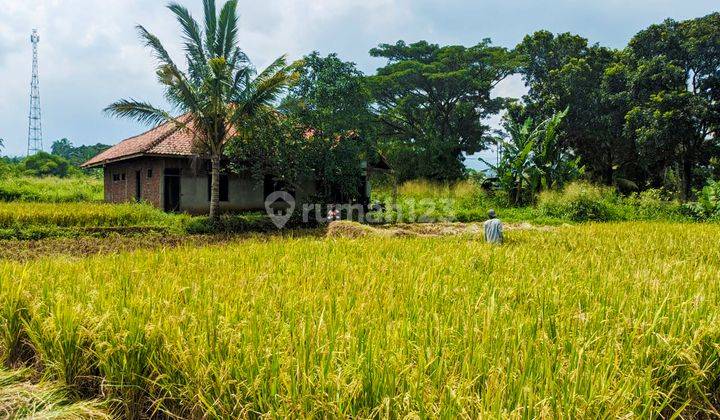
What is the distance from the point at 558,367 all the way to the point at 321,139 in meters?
13.2

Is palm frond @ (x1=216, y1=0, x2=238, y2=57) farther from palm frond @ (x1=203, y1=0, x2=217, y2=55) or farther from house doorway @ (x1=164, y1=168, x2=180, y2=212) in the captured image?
house doorway @ (x1=164, y1=168, x2=180, y2=212)

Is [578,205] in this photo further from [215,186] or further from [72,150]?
[72,150]

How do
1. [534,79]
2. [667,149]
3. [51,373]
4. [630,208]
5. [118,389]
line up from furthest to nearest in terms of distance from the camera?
[534,79], [667,149], [630,208], [51,373], [118,389]

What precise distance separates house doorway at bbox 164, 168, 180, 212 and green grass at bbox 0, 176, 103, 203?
6.90m

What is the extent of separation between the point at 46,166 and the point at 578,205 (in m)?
38.1

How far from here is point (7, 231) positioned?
1016 cm

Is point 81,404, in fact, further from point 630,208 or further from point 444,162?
point 444,162

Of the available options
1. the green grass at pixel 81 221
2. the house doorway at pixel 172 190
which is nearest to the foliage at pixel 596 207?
the green grass at pixel 81 221

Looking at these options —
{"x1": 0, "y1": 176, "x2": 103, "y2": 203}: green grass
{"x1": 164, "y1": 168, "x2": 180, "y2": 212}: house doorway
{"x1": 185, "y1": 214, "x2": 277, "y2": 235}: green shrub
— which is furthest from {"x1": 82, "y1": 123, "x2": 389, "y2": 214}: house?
{"x1": 0, "y1": 176, "x2": 103, "y2": 203}: green grass

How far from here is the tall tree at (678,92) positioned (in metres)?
18.0

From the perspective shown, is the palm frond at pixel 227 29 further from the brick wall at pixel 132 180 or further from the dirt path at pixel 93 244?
the dirt path at pixel 93 244

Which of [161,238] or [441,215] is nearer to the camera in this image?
[161,238]

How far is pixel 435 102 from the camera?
85.8 ft

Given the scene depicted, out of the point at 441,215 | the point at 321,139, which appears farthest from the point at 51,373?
the point at 441,215
